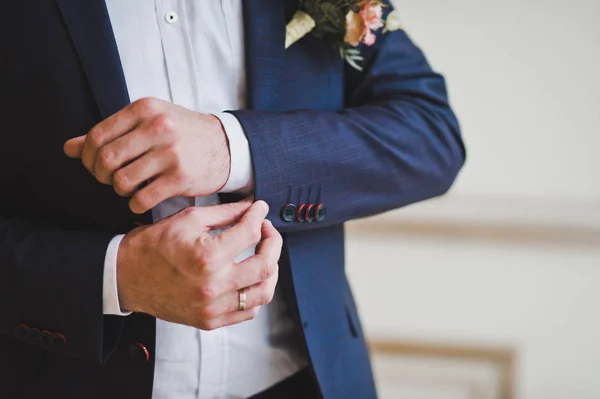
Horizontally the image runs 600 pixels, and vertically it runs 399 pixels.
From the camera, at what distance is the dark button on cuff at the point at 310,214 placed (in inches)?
33.8

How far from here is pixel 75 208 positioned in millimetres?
851

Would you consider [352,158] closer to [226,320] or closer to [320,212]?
[320,212]

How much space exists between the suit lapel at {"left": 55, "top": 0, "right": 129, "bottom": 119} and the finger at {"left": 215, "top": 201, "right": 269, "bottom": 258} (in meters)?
0.24

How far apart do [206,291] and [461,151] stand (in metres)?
0.57

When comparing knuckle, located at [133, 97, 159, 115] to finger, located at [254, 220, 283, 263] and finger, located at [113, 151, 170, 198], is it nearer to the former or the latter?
finger, located at [113, 151, 170, 198]

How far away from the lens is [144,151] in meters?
0.68

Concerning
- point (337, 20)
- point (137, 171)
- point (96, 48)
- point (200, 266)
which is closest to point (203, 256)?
point (200, 266)

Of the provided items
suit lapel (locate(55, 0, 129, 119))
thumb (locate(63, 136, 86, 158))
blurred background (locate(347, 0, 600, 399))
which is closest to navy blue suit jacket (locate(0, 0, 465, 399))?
suit lapel (locate(55, 0, 129, 119))

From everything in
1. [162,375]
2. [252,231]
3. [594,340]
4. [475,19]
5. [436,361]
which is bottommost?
[436,361]

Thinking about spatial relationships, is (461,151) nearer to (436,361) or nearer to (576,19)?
(576,19)

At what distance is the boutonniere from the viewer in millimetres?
930

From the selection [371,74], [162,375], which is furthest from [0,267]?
[371,74]

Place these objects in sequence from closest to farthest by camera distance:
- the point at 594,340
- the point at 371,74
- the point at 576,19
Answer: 1. the point at 371,74
2. the point at 576,19
3. the point at 594,340

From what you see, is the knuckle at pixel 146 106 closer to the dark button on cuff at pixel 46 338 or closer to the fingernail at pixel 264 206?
the fingernail at pixel 264 206
